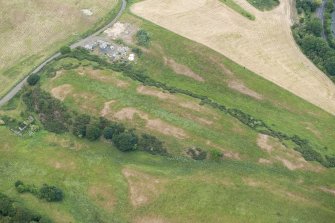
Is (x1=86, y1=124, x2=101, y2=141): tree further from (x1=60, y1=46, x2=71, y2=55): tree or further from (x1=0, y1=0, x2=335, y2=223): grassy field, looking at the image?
(x1=60, y1=46, x2=71, y2=55): tree

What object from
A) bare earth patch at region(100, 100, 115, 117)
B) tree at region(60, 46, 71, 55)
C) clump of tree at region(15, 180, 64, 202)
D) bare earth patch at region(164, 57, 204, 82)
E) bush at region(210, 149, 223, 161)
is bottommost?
clump of tree at region(15, 180, 64, 202)

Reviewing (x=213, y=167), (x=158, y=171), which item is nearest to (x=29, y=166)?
(x=158, y=171)

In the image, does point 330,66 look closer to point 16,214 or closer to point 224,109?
point 224,109

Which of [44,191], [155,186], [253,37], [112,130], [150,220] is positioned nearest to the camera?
[150,220]

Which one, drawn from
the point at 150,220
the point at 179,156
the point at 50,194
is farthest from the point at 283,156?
the point at 50,194

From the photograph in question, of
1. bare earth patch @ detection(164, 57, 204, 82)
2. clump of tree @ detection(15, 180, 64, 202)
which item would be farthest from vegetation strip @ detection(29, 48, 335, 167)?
clump of tree @ detection(15, 180, 64, 202)

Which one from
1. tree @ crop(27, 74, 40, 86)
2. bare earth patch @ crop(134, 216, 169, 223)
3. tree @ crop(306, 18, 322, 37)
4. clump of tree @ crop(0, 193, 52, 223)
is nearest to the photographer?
clump of tree @ crop(0, 193, 52, 223)
